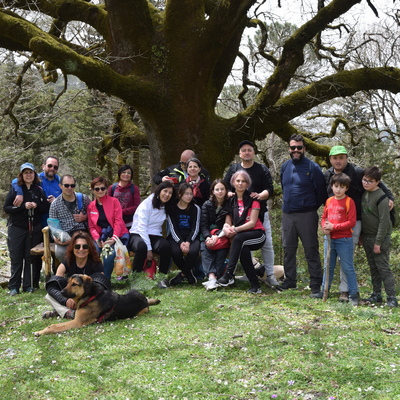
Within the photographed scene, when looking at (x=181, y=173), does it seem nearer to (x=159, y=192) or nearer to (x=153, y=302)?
(x=159, y=192)

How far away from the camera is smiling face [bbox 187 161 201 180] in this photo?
780 cm

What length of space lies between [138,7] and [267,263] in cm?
576

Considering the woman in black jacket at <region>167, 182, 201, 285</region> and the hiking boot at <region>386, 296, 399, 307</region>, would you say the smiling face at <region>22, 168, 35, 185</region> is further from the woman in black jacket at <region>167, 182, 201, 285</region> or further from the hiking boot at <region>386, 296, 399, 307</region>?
the hiking boot at <region>386, 296, 399, 307</region>

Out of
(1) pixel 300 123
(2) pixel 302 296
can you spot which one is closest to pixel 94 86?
(2) pixel 302 296

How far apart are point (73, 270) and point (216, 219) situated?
2562 mm

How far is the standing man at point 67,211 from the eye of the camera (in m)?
7.50

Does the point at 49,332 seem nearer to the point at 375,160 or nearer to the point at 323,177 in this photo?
the point at 323,177

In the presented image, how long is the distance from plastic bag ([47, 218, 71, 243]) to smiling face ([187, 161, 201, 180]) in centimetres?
239

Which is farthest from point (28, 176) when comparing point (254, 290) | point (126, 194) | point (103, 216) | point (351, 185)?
point (351, 185)

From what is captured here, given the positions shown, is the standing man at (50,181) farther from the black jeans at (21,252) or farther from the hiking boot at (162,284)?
the hiking boot at (162,284)

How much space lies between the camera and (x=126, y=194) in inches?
328

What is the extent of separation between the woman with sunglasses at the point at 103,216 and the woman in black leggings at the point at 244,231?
1901mm

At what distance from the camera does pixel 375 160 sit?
59.0 ft

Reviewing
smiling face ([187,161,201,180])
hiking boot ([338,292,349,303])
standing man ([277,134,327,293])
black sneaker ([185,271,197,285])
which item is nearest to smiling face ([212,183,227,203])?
smiling face ([187,161,201,180])
